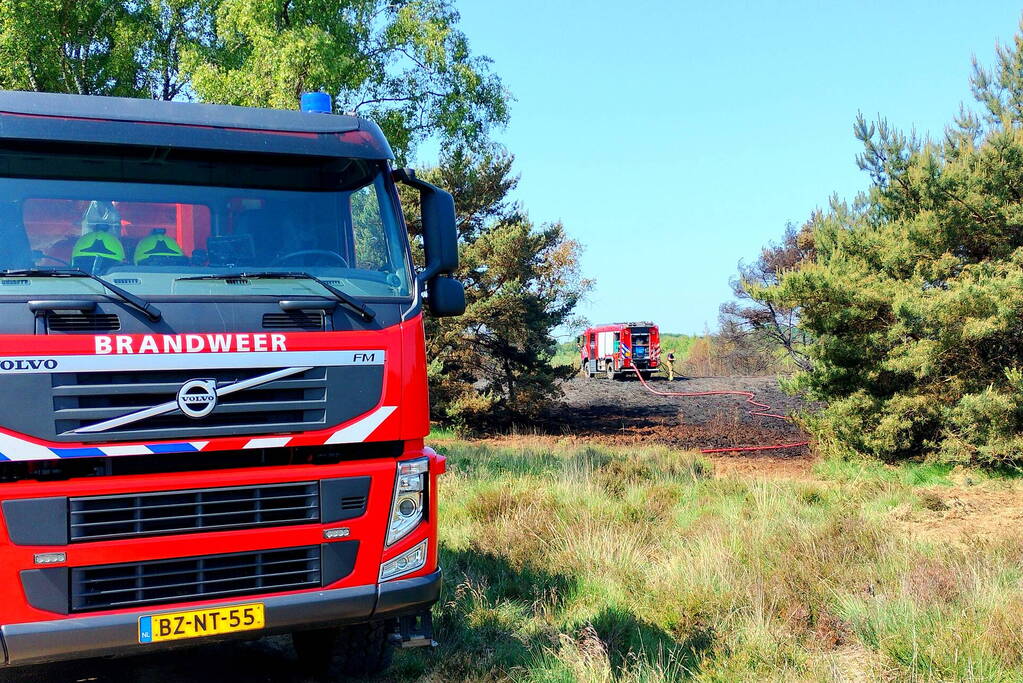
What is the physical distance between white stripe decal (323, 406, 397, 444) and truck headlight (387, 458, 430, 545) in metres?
0.24

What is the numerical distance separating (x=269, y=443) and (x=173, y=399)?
0.47 meters

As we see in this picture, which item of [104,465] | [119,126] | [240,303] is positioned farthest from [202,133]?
[104,465]

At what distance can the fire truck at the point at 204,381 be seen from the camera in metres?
4.09

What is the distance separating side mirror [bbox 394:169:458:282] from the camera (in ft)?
17.0

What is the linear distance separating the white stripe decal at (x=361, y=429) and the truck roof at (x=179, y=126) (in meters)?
1.46

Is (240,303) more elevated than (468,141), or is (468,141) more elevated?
(468,141)

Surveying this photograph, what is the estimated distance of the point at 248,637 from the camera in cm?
438

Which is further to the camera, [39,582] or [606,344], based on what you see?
[606,344]

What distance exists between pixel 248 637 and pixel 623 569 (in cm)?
357

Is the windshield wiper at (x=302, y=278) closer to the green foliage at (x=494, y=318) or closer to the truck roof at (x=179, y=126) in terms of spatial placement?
the truck roof at (x=179, y=126)

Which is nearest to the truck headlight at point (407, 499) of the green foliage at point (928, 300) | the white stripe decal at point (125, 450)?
the white stripe decal at point (125, 450)

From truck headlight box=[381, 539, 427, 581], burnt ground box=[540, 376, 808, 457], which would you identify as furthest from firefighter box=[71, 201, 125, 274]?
burnt ground box=[540, 376, 808, 457]

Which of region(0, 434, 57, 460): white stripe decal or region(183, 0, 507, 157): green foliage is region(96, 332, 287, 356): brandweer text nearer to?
region(0, 434, 57, 460): white stripe decal

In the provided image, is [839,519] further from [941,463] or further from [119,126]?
[119,126]
